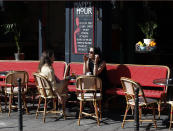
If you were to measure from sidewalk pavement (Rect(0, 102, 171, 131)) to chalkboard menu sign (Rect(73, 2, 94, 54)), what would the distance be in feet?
6.13

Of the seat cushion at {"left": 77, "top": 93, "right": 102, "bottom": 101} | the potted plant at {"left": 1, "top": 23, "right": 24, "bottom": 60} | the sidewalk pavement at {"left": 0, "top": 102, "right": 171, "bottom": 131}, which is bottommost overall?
the sidewalk pavement at {"left": 0, "top": 102, "right": 171, "bottom": 131}

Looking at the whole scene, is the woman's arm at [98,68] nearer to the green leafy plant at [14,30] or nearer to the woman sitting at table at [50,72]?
the woman sitting at table at [50,72]

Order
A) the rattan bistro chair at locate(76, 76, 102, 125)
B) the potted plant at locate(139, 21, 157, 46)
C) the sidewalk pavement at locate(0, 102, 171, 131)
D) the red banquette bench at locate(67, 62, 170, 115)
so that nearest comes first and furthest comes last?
the sidewalk pavement at locate(0, 102, 171, 131)
the rattan bistro chair at locate(76, 76, 102, 125)
the red banquette bench at locate(67, 62, 170, 115)
the potted plant at locate(139, 21, 157, 46)

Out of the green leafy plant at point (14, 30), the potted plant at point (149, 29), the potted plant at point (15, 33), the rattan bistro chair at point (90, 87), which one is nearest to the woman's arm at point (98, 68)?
the rattan bistro chair at point (90, 87)

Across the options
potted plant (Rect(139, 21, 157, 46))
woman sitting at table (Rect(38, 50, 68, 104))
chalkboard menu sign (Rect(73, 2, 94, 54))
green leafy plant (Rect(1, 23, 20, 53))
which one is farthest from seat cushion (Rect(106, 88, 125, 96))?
green leafy plant (Rect(1, 23, 20, 53))

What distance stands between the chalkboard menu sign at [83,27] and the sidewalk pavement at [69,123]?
187 centimetres

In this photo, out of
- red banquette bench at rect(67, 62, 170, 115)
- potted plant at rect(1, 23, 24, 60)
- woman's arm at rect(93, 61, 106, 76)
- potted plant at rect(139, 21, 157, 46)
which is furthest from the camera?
potted plant at rect(1, 23, 24, 60)

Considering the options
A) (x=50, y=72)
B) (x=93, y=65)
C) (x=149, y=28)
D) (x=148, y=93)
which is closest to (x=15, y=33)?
(x=93, y=65)

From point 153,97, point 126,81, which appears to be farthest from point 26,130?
point 153,97

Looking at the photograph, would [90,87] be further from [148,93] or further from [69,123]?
[148,93]

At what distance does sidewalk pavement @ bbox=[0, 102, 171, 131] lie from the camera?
7.55m

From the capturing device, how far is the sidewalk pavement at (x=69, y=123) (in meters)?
7.55

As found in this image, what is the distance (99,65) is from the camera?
340 inches

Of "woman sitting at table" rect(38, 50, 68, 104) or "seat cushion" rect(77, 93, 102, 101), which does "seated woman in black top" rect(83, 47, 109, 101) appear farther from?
"woman sitting at table" rect(38, 50, 68, 104)
